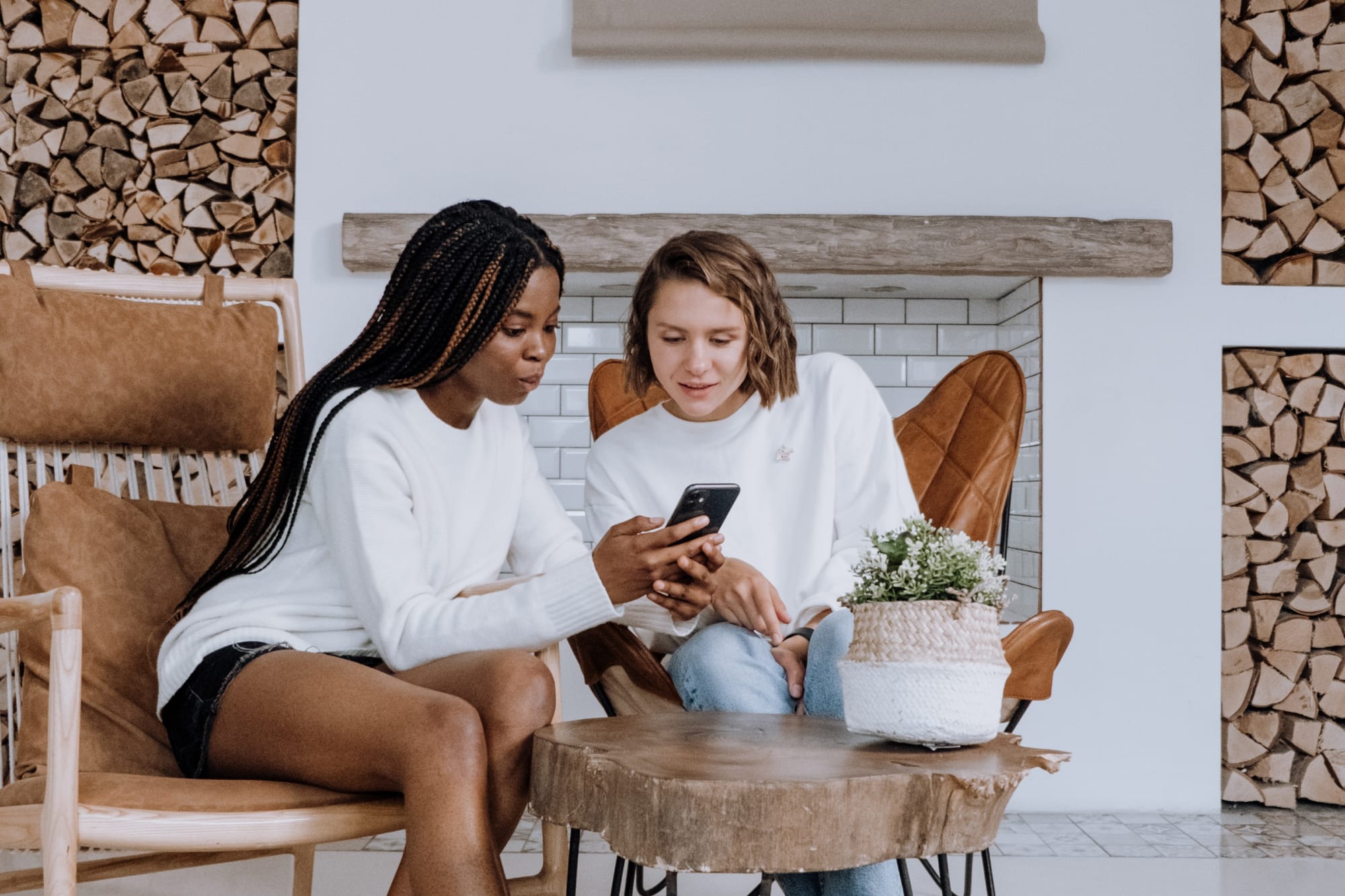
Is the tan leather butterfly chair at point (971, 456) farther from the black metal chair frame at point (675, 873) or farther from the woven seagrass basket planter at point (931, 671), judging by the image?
the woven seagrass basket planter at point (931, 671)

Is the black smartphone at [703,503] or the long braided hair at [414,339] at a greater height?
the long braided hair at [414,339]

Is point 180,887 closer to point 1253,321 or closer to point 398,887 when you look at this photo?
point 398,887

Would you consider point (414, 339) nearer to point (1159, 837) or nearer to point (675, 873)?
point (675, 873)

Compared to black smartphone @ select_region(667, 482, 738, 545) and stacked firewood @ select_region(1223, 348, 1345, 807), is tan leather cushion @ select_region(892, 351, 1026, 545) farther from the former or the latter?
stacked firewood @ select_region(1223, 348, 1345, 807)

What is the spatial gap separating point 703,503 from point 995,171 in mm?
1901

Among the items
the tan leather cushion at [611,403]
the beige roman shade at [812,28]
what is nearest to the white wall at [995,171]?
the beige roman shade at [812,28]

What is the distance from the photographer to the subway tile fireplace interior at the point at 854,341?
121 inches

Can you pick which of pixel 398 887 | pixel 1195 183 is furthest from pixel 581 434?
pixel 398 887

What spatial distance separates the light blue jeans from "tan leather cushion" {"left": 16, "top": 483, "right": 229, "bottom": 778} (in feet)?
2.08

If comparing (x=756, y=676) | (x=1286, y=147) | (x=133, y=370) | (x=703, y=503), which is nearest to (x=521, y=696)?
(x=703, y=503)

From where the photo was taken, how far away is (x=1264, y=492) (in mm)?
2865

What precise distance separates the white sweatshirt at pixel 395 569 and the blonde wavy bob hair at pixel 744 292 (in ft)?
1.18

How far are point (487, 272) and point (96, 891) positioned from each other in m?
1.63

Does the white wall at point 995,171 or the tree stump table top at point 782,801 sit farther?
the white wall at point 995,171
